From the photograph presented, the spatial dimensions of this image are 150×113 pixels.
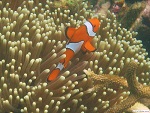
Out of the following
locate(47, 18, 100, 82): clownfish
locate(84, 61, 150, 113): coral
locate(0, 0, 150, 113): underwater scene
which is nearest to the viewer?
locate(0, 0, 150, 113): underwater scene

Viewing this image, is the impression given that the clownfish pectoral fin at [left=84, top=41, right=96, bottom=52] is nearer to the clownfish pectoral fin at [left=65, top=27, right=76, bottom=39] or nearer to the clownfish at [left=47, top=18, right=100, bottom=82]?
the clownfish at [left=47, top=18, right=100, bottom=82]

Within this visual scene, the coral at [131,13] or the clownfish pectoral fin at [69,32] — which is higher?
the clownfish pectoral fin at [69,32]

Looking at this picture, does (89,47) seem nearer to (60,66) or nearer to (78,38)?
(78,38)

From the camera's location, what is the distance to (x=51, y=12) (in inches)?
171

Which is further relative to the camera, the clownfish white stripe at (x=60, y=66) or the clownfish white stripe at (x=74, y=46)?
the clownfish white stripe at (x=74, y=46)

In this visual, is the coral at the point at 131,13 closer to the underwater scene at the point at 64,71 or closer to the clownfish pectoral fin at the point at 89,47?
the underwater scene at the point at 64,71

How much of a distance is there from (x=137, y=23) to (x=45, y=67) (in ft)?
12.0

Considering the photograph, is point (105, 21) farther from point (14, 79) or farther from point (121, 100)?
point (14, 79)

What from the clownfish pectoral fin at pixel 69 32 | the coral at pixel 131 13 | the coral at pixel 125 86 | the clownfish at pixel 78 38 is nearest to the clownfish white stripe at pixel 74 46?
the clownfish at pixel 78 38

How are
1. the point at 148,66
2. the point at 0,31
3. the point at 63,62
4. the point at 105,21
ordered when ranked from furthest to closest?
the point at 105,21 < the point at 148,66 < the point at 0,31 < the point at 63,62

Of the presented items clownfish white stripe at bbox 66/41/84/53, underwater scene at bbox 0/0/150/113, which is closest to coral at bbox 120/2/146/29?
underwater scene at bbox 0/0/150/113

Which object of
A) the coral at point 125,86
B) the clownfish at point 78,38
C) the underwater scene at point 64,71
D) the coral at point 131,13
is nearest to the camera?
the underwater scene at point 64,71

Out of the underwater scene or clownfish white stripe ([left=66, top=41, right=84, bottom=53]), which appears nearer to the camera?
the underwater scene

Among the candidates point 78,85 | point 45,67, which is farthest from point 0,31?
point 78,85
